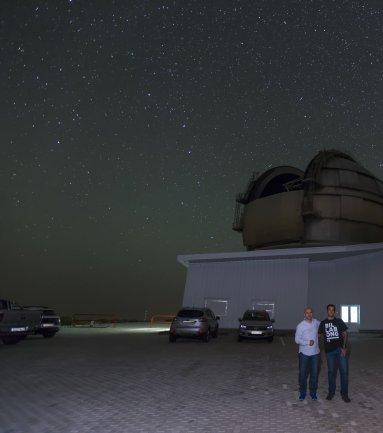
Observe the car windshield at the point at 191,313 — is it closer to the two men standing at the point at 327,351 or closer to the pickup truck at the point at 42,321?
the pickup truck at the point at 42,321

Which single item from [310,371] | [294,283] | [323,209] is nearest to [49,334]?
[294,283]

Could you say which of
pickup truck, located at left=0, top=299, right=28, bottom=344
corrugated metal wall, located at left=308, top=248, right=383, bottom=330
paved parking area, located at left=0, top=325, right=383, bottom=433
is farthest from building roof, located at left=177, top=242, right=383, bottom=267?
pickup truck, located at left=0, top=299, right=28, bottom=344

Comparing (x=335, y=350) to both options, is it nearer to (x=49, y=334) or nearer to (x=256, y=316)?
(x=256, y=316)

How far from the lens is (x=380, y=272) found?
1135 inches

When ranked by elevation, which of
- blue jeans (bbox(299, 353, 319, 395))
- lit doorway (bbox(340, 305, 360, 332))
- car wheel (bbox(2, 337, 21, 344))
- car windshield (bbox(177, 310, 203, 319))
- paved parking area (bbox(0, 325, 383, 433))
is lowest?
car wheel (bbox(2, 337, 21, 344))

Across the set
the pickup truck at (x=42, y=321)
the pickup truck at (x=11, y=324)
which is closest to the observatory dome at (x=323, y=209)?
the pickup truck at (x=42, y=321)

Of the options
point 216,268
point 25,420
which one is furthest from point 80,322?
point 25,420

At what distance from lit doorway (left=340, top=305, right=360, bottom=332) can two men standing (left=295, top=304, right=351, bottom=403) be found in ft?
74.3

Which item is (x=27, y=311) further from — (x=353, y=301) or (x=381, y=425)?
(x=353, y=301)

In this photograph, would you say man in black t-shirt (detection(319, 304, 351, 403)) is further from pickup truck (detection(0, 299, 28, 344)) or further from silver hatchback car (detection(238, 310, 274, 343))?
pickup truck (detection(0, 299, 28, 344))

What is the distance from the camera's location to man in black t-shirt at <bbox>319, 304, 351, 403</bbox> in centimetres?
847

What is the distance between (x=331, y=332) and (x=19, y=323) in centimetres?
1548

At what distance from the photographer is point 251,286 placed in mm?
31656

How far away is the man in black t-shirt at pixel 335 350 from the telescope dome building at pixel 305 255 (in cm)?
2058
